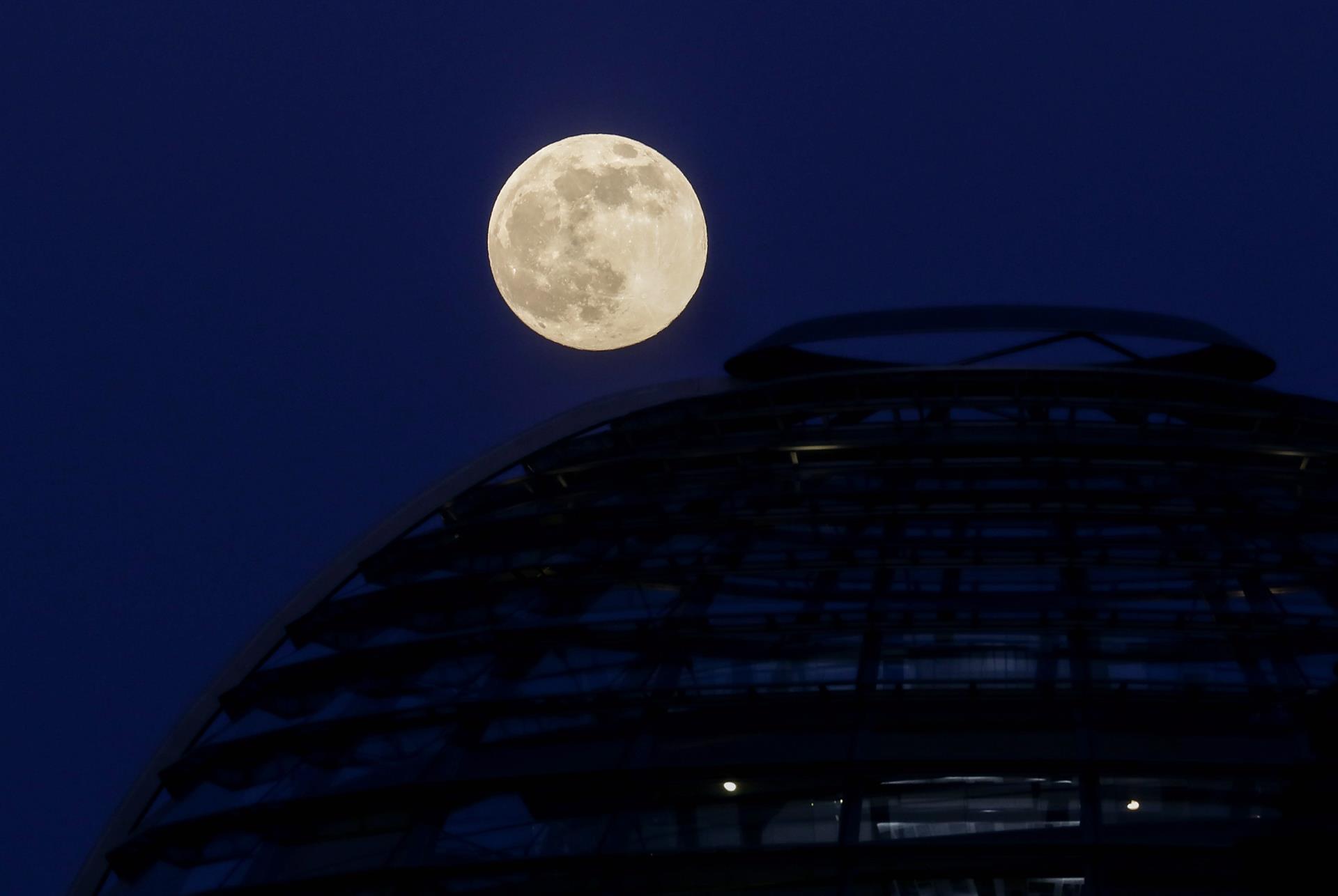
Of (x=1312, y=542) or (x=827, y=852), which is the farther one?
(x=1312, y=542)

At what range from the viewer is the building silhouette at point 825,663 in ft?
45.9

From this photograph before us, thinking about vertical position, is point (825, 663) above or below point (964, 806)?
above

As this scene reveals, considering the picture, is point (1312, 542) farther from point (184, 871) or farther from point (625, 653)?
point (184, 871)

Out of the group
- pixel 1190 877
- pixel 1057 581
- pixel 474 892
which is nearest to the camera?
pixel 1190 877

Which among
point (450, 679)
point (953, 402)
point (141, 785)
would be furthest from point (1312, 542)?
point (141, 785)

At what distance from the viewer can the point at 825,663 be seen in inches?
Answer: 644

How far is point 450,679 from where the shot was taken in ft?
58.6

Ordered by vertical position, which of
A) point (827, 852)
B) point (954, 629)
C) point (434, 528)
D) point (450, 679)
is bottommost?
point (827, 852)

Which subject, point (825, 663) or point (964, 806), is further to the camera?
point (825, 663)

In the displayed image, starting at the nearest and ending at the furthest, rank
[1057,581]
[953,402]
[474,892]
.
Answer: [474,892]
[1057,581]
[953,402]

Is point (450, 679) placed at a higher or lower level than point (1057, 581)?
lower

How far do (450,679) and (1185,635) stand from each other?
6.89 m

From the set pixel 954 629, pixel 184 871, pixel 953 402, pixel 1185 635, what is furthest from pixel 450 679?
pixel 953 402

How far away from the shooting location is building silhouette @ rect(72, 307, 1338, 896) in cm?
1398
